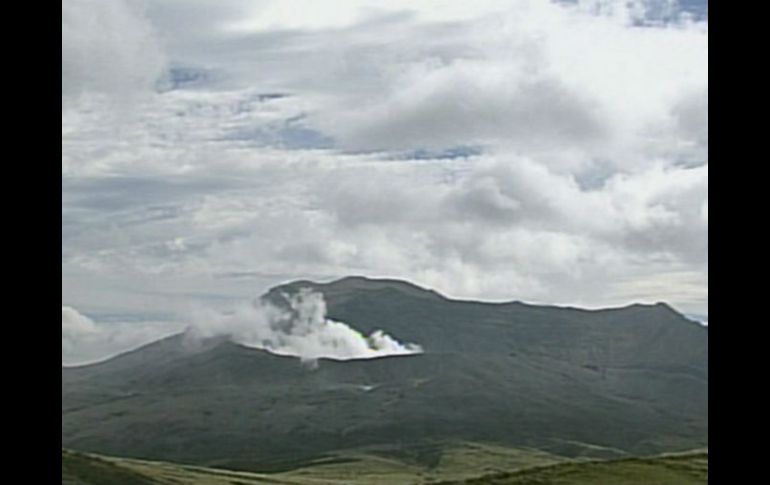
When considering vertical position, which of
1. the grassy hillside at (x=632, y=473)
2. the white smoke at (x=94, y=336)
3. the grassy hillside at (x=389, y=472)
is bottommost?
the grassy hillside at (x=389, y=472)

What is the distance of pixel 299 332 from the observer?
26062 mm

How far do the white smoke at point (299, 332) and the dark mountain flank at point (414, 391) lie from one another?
51 centimetres

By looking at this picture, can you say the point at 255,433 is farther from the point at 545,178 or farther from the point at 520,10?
the point at 520,10

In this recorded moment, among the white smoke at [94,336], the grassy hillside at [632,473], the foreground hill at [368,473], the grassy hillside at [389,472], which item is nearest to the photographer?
the white smoke at [94,336]

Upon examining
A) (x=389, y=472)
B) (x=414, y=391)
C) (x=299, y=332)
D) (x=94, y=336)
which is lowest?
(x=389, y=472)

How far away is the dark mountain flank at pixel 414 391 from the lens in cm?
2094

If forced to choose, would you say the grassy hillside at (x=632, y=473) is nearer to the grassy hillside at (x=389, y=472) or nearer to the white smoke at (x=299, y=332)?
the grassy hillside at (x=389, y=472)

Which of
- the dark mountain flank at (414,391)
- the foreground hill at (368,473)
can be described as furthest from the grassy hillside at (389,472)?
the dark mountain flank at (414,391)

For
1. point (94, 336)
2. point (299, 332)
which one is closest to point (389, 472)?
point (299, 332)

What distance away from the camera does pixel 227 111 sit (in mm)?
5957

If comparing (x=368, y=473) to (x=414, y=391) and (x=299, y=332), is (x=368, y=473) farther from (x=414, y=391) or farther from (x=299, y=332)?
(x=414, y=391)

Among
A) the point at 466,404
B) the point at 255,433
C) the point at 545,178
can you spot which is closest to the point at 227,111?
the point at 545,178

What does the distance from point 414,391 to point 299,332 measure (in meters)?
9.74
